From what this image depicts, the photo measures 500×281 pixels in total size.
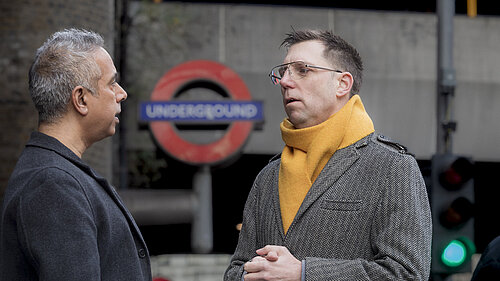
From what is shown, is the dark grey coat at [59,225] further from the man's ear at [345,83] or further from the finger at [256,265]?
the man's ear at [345,83]

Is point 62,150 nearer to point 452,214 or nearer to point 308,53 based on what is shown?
point 308,53

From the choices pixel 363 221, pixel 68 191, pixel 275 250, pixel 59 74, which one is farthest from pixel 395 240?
pixel 59 74

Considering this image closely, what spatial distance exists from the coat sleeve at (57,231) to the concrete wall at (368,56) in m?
12.8

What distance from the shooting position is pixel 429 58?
16625 mm

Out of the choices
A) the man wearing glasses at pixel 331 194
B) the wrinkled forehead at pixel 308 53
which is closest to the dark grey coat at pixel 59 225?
the man wearing glasses at pixel 331 194

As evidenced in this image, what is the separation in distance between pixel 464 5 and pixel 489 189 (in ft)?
15.8

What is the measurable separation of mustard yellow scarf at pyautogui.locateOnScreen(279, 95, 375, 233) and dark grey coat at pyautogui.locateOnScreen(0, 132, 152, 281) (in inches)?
26.7

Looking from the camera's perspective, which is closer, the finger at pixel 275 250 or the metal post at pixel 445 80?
the finger at pixel 275 250

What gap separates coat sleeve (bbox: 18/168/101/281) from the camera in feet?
7.45

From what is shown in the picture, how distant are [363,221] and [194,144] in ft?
31.4

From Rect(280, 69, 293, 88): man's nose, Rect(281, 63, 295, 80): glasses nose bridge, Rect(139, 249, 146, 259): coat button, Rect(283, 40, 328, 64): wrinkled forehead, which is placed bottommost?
Rect(139, 249, 146, 259): coat button

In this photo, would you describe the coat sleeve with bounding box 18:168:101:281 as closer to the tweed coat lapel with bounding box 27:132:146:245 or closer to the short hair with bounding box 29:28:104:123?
the tweed coat lapel with bounding box 27:132:146:245

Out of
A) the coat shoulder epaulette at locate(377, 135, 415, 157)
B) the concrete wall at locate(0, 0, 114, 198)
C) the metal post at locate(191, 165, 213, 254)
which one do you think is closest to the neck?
the coat shoulder epaulette at locate(377, 135, 415, 157)

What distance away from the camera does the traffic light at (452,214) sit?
5.92m
